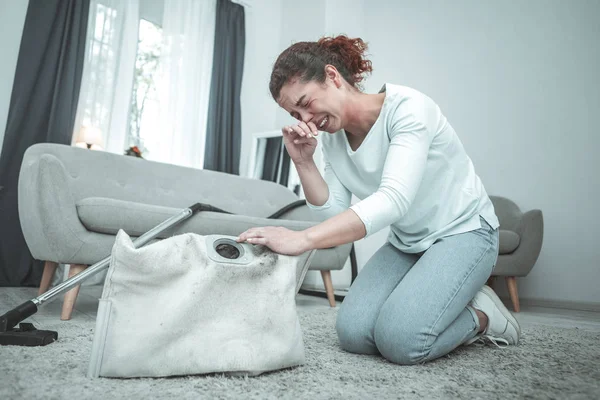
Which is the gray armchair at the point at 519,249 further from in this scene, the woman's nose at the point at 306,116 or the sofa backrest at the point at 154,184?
the woman's nose at the point at 306,116

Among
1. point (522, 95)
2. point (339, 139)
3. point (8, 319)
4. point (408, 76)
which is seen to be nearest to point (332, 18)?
point (408, 76)

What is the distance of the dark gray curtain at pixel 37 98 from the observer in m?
3.11

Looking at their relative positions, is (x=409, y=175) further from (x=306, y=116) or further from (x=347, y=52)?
(x=347, y=52)

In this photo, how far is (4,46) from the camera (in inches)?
132

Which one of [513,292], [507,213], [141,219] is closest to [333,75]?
[141,219]

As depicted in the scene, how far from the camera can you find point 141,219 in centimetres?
195

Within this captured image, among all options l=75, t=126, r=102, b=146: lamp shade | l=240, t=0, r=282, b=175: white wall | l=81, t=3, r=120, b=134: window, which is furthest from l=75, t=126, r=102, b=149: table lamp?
l=240, t=0, r=282, b=175: white wall

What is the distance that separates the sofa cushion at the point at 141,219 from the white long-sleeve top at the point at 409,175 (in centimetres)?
75

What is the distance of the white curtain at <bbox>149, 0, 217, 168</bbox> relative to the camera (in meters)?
4.22

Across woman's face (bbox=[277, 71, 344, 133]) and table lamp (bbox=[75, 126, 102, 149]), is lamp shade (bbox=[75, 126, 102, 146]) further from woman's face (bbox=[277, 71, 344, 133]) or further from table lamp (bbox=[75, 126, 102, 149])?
woman's face (bbox=[277, 71, 344, 133])

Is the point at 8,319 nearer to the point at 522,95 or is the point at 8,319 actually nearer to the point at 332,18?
the point at 522,95

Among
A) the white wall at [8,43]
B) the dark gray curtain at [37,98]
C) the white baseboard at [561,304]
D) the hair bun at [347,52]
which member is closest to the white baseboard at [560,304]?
the white baseboard at [561,304]

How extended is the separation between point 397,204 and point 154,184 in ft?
6.34

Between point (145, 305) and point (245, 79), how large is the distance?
166 inches
